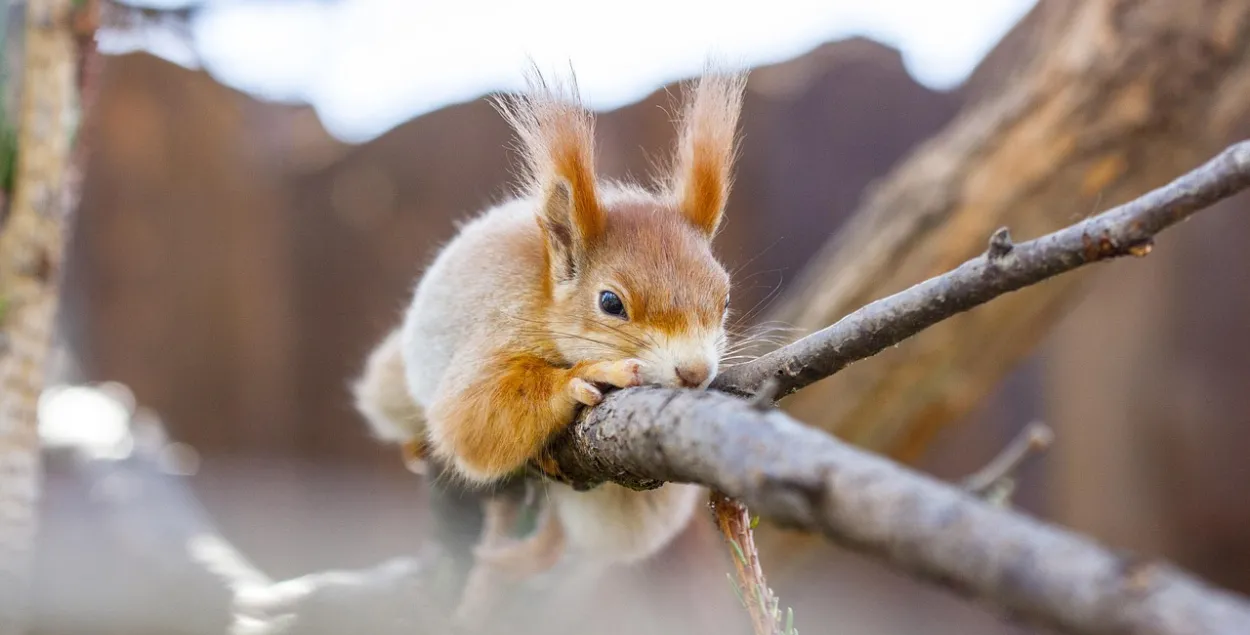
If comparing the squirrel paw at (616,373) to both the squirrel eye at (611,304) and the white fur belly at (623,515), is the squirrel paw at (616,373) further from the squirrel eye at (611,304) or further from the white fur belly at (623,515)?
the white fur belly at (623,515)

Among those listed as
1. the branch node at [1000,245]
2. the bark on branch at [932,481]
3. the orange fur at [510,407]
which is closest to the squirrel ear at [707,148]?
the orange fur at [510,407]

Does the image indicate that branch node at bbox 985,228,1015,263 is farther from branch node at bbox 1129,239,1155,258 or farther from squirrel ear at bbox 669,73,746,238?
squirrel ear at bbox 669,73,746,238

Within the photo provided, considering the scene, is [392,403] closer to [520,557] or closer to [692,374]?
[520,557]

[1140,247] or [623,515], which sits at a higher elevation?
[623,515]

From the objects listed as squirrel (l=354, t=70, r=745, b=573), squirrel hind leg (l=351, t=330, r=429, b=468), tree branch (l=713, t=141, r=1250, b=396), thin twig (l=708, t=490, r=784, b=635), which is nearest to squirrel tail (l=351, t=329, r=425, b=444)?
squirrel hind leg (l=351, t=330, r=429, b=468)

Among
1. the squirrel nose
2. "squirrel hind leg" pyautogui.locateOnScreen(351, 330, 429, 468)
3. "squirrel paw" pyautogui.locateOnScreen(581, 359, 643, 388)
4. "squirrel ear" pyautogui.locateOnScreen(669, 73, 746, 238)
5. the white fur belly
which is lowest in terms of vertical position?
"squirrel paw" pyautogui.locateOnScreen(581, 359, 643, 388)

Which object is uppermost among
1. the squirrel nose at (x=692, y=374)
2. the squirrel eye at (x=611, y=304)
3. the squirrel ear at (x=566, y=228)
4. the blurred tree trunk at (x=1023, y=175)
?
the blurred tree trunk at (x=1023, y=175)

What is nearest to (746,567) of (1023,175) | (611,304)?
(611,304)
